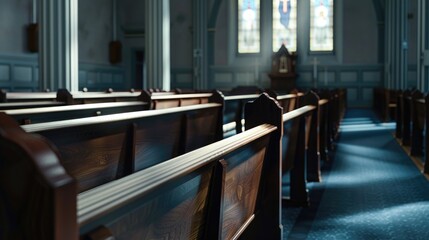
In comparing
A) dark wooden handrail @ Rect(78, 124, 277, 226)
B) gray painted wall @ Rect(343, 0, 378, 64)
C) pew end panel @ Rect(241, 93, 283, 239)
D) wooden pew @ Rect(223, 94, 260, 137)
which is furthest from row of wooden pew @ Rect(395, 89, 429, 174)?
gray painted wall @ Rect(343, 0, 378, 64)

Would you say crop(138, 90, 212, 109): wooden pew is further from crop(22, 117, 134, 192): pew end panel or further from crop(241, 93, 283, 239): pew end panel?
crop(22, 117, 134, 192): pew end panel

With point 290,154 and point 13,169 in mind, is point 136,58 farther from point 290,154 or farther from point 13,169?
point 13,169

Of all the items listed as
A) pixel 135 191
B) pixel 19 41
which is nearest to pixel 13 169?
pixel 135 191

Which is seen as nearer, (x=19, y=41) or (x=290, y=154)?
(x=290, y=154)

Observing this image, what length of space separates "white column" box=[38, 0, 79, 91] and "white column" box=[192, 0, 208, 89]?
991cm

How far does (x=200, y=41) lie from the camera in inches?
727

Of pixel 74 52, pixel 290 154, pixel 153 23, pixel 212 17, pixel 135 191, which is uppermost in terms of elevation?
pixel 212 17

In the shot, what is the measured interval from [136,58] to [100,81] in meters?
2.64

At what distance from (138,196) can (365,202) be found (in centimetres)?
323

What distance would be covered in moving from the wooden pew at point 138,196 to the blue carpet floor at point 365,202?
900mm

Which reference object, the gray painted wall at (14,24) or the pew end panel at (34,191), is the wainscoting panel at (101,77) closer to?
the gray painted wall at (14,24)

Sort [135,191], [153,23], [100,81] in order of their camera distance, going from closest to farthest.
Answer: [135,191], [153,23], [100,81]

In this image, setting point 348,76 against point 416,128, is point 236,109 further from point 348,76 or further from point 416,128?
point 348,76

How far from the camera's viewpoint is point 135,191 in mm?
1036
